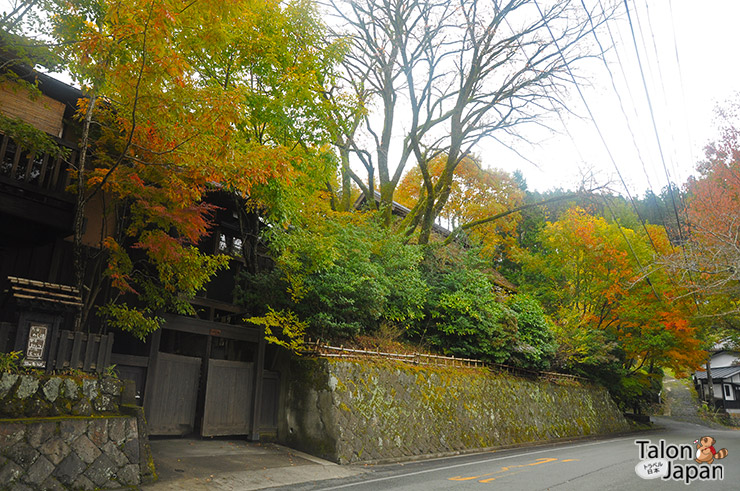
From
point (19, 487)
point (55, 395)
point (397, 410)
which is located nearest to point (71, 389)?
point (55, 395)

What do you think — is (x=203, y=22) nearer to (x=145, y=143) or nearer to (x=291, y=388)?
(x=145, y=143)

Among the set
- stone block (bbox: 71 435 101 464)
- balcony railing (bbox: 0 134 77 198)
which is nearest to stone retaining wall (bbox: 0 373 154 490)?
stone block (bbox: 71 435 101 464)

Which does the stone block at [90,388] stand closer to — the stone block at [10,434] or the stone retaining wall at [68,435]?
the stone retaining wall at [68,435]

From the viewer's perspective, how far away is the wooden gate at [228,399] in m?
11.9

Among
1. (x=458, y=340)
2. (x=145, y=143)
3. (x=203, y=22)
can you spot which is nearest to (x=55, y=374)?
(x=145, y=143)

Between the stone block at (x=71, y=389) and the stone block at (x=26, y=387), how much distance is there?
434 mm

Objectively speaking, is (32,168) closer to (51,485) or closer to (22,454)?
(22,454)

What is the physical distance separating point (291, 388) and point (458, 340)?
7.34 metres

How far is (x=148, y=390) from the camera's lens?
36.0ft

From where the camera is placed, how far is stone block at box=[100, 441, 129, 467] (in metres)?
7.54

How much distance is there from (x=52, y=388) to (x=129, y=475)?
6.12 ft

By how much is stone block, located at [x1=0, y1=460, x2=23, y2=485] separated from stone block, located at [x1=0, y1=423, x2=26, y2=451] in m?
0.25

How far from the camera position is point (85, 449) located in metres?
7.30

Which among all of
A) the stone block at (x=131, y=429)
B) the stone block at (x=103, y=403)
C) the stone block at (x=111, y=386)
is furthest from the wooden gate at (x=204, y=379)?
the stone block at (x=131, y=429)
